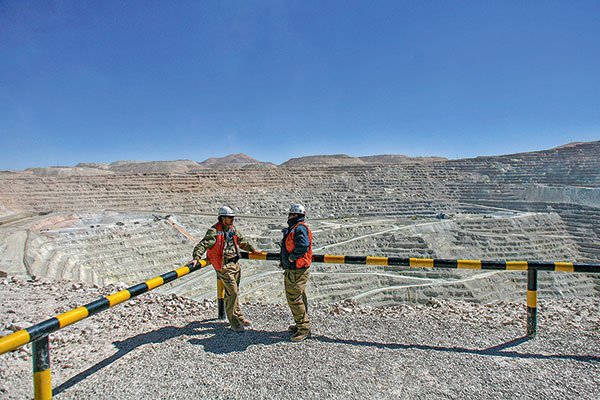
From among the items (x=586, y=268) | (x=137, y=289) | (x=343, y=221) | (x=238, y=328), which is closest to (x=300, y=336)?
(x=238, y=328)

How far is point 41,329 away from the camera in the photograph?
2.52 meters

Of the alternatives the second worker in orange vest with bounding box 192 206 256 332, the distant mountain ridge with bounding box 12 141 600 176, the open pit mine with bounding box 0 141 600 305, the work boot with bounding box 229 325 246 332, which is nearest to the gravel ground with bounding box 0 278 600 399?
the work boot with bounding box 229 325 246 332

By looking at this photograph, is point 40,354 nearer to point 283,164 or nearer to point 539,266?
point 539,266

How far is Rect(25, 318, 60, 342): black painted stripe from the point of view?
246 cm

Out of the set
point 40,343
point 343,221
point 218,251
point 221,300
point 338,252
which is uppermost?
point 218,251

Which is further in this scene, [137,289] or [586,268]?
[586,268]

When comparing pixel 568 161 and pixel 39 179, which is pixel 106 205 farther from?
pixel 568 161

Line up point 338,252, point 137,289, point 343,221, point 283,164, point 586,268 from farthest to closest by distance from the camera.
Answer: point 283,164, point 343,221, point 338,252, point 586,268, point 137,289

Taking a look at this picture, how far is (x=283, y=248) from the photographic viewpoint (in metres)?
4.25

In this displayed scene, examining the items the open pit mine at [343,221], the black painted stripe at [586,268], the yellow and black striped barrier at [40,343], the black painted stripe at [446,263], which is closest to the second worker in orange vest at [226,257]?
the yellow and black striped barrier at [40,343]

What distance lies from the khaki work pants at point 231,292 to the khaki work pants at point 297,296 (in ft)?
1.84

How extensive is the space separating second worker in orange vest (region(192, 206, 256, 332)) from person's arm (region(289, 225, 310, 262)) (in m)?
0.69

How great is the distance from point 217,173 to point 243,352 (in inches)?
1066

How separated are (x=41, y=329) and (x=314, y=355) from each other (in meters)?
2.18
